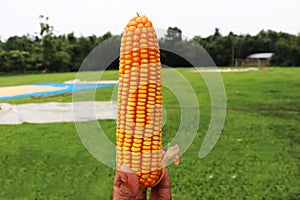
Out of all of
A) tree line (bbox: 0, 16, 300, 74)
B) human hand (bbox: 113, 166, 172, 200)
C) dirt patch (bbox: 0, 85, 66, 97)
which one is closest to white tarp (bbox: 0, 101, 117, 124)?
dirt patch (bbox: 0, 85, 66, 97)

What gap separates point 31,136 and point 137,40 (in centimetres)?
438

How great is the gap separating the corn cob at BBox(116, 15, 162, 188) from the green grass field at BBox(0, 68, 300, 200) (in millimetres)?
805

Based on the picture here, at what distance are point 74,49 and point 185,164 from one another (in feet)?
70.5

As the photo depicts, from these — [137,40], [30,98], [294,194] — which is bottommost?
[294,194]

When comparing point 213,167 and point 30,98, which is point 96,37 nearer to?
point 30,98

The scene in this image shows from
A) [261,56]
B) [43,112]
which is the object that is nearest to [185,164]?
[43,112]

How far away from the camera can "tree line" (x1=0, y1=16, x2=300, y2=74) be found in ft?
72.0

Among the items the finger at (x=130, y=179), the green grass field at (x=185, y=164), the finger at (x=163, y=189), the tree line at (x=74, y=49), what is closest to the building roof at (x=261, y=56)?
the tree line at (x=74, y=49)

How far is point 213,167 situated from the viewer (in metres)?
3.68

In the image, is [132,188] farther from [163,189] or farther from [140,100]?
[140,100]

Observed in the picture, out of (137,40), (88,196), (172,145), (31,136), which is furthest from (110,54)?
(31,136)

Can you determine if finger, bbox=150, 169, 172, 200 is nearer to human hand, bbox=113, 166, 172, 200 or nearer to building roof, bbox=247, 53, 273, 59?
human hand, bbox=113, 166, 172, 200

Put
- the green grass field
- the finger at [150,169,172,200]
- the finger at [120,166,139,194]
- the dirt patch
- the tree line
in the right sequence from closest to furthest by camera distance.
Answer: the finger at [120,166,139,194] → the finger at [150,169,172,200] → the green grass field → the dirt patch → the tree line

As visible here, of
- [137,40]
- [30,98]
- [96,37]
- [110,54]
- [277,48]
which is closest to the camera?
[137,40]
